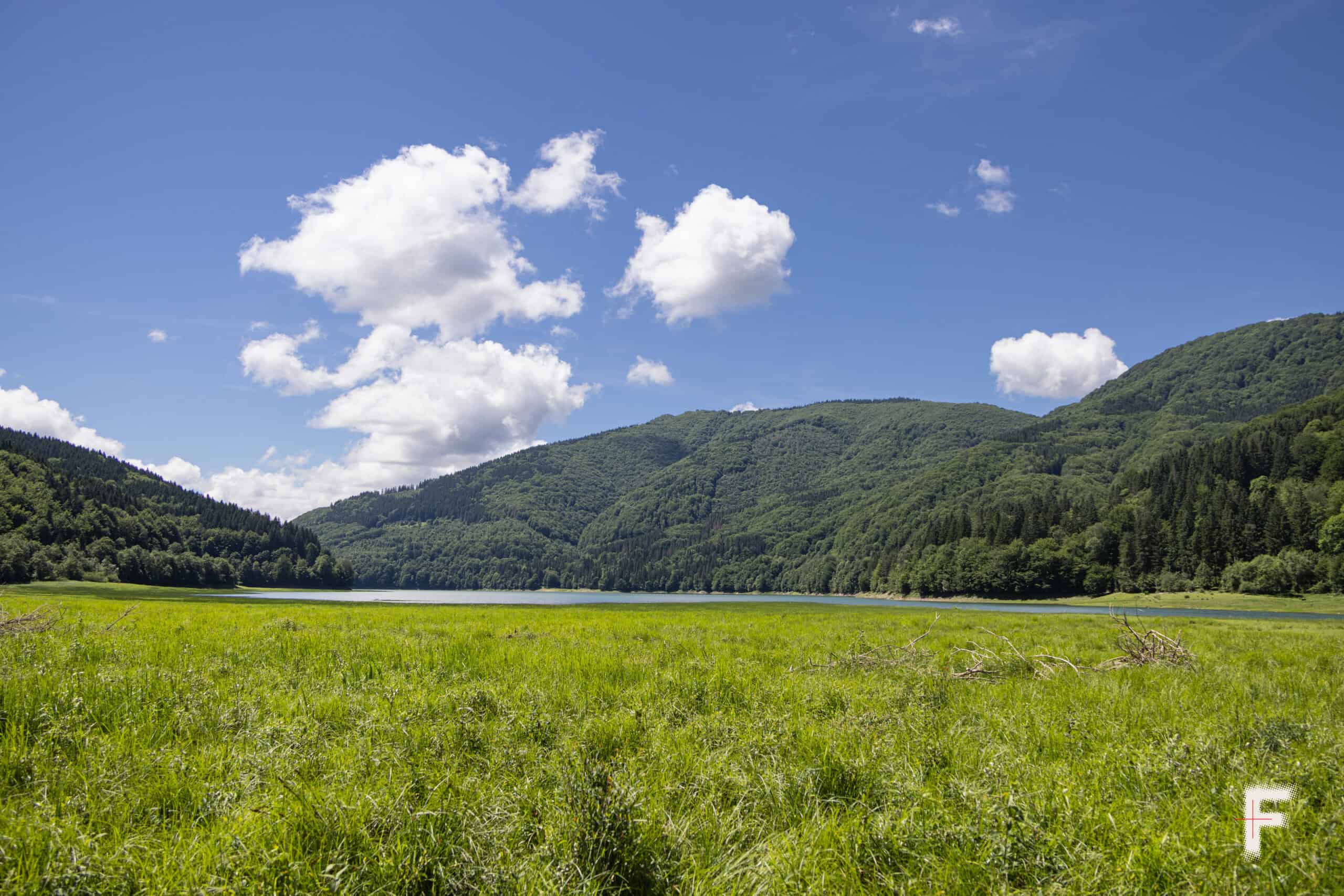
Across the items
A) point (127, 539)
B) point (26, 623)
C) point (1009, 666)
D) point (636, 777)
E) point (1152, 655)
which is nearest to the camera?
point (636, 777)

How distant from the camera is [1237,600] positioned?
86.9 m

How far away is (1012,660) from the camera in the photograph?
39.5ft

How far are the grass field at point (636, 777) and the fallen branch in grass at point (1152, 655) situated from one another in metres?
1.58

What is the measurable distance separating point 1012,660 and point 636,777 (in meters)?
10.3

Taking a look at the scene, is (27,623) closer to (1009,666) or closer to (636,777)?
(636,777)

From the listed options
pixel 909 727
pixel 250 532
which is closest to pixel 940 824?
pixel 909 727

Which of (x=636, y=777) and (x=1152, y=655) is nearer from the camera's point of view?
(x=636, y=777)

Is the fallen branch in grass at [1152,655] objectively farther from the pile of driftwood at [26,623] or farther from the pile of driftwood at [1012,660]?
the pile of driftwood at [26,623]

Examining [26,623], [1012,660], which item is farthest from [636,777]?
[26,623]

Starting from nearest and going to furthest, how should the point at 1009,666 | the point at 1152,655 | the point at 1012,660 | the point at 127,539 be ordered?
the point at 1009,666 < the point at 1012,660 < the point at 1152,655 < the point at 127,539

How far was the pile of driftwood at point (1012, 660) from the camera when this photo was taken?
35.6ft

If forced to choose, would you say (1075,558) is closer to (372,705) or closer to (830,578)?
(830,578)

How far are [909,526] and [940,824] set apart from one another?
210 meters

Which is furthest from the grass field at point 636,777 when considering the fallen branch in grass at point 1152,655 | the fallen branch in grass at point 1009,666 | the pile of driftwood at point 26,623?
the fallen branch in grass at point 1152,655
